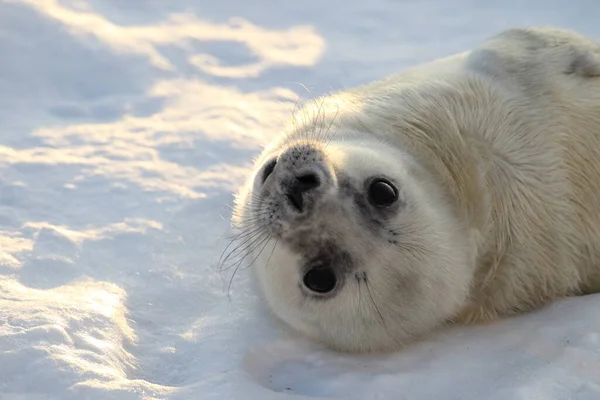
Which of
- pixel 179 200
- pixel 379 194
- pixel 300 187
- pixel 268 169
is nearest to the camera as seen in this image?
pixel 300 187

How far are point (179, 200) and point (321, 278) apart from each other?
58.5 inches

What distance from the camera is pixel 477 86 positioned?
285cm

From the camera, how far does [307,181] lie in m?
2.26

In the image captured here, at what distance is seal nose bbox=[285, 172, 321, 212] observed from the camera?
2244 millimetres

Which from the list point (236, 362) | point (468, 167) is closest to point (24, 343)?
point (236, 362)

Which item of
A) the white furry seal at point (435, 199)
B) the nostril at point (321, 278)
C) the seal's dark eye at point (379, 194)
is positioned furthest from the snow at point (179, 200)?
the seal's dark eye at point (379, 194)

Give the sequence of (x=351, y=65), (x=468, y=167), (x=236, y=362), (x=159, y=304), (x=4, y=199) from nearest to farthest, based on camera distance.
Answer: (x=236, y=362) < (x=468, y=167) < (x=159, y=304) < (x=4, y=199) < (x=351, y=65)

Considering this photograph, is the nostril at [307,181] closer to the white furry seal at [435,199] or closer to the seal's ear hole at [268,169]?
the white furry seal at [435,199]

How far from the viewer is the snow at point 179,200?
2.23 metres

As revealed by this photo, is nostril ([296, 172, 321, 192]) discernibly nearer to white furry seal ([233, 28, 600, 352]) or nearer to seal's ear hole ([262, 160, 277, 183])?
white furry seal ([233, 28, 600, 352])

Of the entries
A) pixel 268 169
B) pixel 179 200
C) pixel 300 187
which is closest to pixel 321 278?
pixel 300 187

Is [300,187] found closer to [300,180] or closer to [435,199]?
[300,180]

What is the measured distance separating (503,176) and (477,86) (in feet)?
1.37

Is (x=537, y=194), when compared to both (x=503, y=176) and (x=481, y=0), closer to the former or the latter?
(x=503, y=176)
